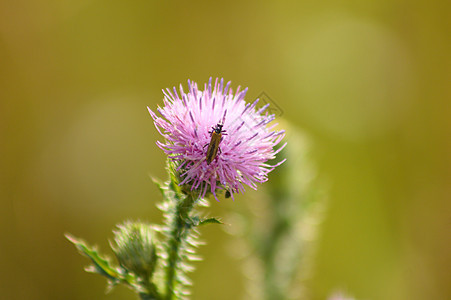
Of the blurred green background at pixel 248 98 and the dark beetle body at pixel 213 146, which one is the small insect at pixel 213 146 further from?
the blurred green background at pixel 248 98

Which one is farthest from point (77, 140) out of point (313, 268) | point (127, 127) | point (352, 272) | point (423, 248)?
point (423, 248)

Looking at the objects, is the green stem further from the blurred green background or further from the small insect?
the blurred green background

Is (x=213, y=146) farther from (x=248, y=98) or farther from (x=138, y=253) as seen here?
(x=248, y=98)

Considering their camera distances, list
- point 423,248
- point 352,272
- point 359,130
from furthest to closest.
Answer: point 359,130 < point 352,272 < point 423,248

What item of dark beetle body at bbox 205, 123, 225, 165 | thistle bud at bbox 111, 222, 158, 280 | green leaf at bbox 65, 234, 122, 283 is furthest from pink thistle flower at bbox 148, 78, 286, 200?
green leaf at bbox 65, 234, 122, 283

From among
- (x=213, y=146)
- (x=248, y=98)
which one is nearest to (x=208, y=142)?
(x=213, y=146)

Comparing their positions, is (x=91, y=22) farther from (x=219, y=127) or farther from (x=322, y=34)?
(x=219, y=127)
